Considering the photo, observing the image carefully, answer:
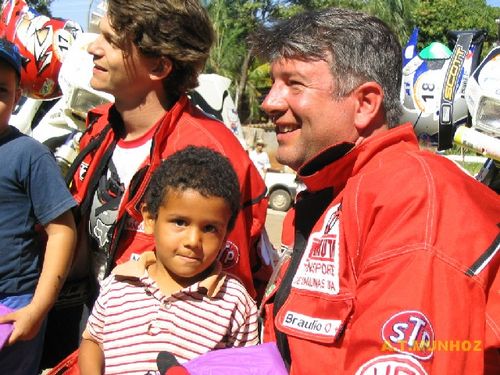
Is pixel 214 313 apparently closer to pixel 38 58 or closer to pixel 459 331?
pixel 459 331

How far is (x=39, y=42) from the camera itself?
5500 mm

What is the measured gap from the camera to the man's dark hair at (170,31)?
2494 millimetres

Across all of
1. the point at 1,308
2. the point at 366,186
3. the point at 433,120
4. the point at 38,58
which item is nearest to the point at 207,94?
the point at 38,58

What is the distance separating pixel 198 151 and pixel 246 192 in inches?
11.4

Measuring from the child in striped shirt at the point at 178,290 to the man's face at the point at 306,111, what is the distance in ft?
1.08

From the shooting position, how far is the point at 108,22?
254 centimetres

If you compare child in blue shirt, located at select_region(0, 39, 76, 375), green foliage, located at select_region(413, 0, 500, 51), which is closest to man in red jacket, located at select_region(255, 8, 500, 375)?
child in blue shirt, located at select_region(0, 39, 76, 375)

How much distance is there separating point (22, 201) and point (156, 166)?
491 millimetres

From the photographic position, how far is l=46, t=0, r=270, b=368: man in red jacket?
7.86 ft

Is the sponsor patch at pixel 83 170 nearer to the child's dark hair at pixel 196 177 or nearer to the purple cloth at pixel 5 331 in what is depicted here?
the child's dark hair at pixel 196 177

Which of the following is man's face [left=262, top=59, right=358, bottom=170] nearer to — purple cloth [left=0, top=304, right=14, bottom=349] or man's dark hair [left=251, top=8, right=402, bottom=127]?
man's dark hair [left=251, top=8, right=402, bottom=127]

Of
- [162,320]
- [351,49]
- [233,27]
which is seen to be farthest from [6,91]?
[233,27]

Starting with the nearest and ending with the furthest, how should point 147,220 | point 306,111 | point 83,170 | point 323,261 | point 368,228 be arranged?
1. point 368,228
2. point 323,261
3. point 306,111
4. point 147,220
5. point 83,170

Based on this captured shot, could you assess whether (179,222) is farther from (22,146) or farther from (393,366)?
(393,366)
